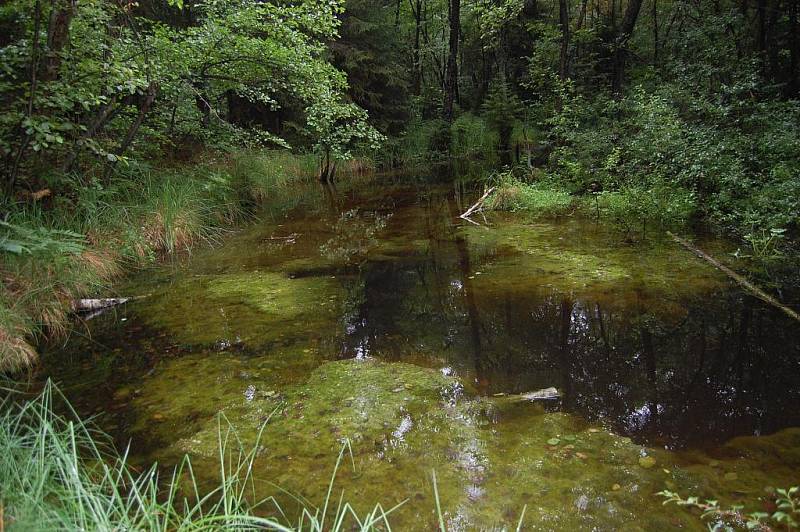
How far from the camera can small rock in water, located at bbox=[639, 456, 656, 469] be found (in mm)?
2139

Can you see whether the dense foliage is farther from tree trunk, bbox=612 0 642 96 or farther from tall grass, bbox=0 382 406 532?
tall grass, bbox=0 382 406 532

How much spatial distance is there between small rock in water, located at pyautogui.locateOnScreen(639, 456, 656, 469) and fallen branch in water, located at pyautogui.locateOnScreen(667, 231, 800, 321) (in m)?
2.17

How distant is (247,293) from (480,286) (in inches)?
92.8

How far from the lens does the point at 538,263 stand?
5.20 m

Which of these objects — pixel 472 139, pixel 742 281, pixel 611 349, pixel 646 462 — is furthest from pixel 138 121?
pixel 472 139

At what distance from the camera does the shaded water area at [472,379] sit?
2.07m

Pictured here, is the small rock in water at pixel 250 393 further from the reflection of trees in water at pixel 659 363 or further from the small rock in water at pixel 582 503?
the small rock in water at pixel 582 503

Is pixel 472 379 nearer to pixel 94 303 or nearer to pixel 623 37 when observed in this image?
pixel 94 303

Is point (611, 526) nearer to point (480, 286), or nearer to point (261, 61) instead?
point (480, 286)

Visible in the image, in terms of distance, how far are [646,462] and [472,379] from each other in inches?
44.7

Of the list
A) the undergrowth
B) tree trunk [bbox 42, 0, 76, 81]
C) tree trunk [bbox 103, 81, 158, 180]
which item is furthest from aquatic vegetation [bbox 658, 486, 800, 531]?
tree trunk [bbox 103, 81, 158, 180]

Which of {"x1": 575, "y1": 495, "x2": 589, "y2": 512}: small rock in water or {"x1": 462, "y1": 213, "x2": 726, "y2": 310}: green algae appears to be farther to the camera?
{"x1": 462, "y1": 213, "x2": 726, "y2": 310}: green algae

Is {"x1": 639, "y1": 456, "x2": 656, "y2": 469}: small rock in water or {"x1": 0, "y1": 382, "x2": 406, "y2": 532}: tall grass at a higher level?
{"x1": 0, "y1": 382, "x2": 406, "y2": 532}: tall grass

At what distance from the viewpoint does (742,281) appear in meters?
4.18
